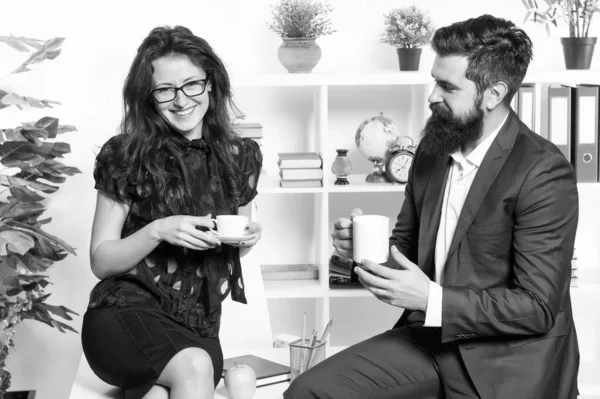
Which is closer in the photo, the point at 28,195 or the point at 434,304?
the point at 434,304

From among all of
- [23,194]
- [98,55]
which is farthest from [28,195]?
[98,55]

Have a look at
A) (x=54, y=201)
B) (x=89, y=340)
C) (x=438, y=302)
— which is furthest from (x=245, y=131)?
(x=438, y=302)

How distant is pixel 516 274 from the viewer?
2146 millimetres

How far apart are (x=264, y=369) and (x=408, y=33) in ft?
4.96

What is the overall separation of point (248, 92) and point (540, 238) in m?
1.88

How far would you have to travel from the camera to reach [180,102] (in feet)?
8.26

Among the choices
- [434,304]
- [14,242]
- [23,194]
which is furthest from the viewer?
[23,194]

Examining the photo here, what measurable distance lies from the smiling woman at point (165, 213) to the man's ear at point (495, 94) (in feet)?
2.34

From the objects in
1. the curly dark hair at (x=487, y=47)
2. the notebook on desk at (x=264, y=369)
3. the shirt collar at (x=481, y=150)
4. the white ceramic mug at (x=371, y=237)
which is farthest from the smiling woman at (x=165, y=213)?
the curly dark hair at (x=487, y=47)

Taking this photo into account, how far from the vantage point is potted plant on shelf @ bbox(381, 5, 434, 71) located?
3.41 metres

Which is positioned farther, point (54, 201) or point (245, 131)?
point (54, 201)

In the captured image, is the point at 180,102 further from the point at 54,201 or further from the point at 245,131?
the point at 54,201

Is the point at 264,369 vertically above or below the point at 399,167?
below

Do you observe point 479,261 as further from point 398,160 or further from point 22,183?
point 22,183
